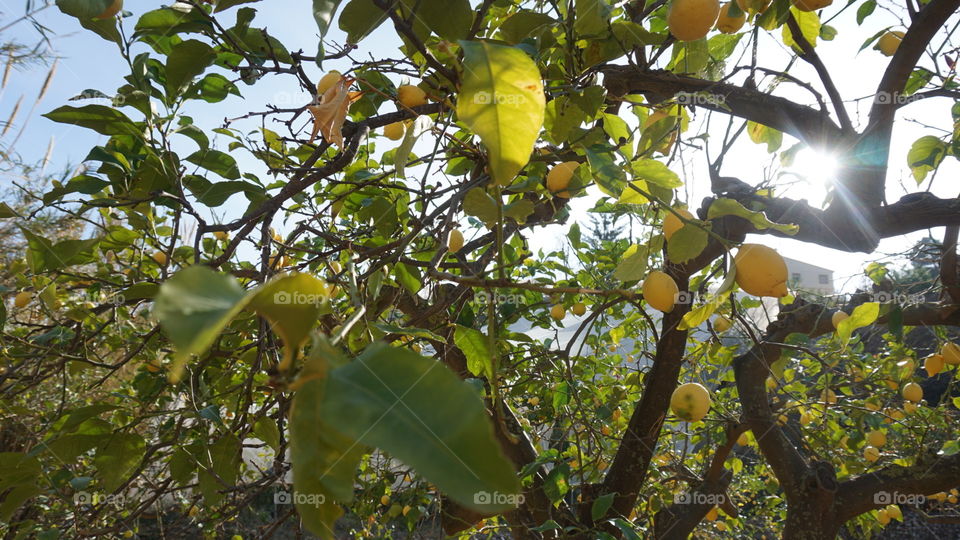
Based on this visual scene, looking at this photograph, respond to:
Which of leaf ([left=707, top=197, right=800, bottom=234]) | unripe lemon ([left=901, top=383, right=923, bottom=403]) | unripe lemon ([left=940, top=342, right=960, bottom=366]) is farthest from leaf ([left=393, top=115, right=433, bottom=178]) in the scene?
unripe lemon ([left=901, top=383, right=923, bottom=403])

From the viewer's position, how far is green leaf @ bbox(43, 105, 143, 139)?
747 millimetres

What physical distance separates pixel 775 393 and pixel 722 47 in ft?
7.23

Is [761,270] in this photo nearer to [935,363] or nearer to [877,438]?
[935,363]

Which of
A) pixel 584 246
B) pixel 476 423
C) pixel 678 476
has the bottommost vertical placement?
pixel 476 423

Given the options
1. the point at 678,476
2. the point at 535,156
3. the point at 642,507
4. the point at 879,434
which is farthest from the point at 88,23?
the point at 879,434

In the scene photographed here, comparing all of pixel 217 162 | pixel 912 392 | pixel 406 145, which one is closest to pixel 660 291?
pixel 406 145

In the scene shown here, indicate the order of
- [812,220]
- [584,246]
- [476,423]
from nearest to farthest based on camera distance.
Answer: [476,423] → [812,220] → [584,246]

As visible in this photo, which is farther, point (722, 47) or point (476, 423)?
point (722, 47)

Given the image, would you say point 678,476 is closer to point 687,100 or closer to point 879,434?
point 879,434

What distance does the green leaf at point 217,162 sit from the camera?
0.91 meters

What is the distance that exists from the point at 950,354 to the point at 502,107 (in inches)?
76.5

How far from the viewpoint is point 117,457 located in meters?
0.81

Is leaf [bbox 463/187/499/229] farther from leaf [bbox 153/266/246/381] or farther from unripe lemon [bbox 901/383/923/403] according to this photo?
unripe lemon [bbox 901/383/923/403]

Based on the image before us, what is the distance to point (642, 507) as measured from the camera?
2178 mm
